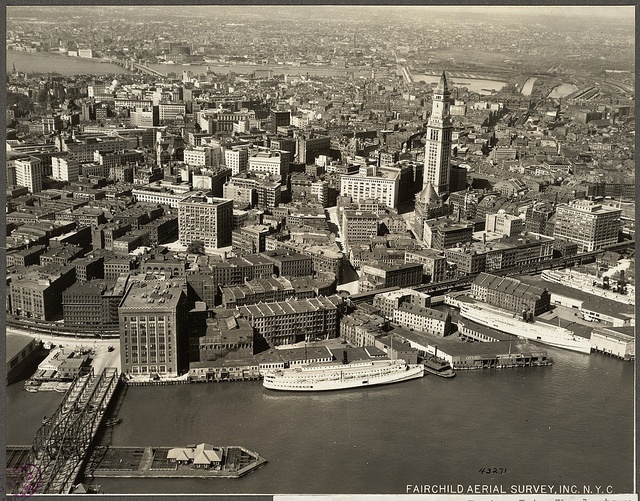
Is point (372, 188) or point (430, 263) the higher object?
point (372, 188)

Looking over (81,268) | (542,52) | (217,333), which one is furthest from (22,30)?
(542,52)

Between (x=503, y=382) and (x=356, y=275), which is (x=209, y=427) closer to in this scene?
(x=503, y=382)

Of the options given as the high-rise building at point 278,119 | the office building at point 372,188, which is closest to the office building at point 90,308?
the office building at point 372,188

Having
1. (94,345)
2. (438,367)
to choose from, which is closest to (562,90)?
(438,367)

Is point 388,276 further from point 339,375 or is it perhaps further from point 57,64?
point 57,64

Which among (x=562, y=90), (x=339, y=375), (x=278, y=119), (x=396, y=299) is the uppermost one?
(x=562, y=90)

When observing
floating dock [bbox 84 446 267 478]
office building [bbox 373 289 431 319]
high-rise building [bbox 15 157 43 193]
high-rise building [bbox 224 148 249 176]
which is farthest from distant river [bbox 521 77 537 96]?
floating dock [bbox 84 446 267 478]
